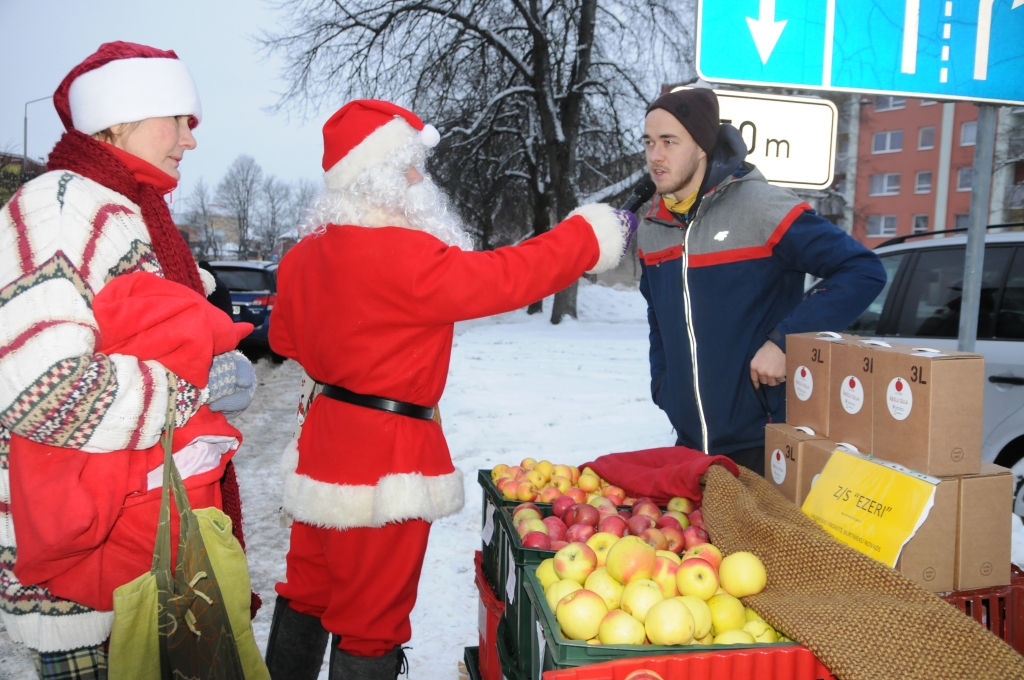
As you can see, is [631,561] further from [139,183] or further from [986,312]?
[986,312]

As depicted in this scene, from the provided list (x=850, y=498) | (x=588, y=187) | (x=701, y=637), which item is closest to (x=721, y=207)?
(x=850, y=498)

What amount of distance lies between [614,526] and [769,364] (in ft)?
2.67

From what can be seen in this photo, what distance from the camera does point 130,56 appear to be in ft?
6.44

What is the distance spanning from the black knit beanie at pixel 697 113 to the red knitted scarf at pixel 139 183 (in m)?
1.89

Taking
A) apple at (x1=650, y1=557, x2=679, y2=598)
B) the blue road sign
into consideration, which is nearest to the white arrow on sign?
the blue road sign

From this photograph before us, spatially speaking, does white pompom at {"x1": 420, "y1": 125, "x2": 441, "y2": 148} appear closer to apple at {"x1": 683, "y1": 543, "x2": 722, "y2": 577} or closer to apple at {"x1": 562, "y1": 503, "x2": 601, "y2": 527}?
apple at {"x1": 562, "y1": 503, "x2": 601, "y2": 527}

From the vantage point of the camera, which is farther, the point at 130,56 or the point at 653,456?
the point at 653,456

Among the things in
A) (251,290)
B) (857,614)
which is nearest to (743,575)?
(857,614)

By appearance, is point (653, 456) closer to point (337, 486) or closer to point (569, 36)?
point (337, 486)

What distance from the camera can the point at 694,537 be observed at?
2205 mm

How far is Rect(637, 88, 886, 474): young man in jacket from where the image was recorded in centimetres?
256

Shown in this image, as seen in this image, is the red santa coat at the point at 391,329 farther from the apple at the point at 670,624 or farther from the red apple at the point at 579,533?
the apple at the point at 670,624

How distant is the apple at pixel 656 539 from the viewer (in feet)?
7.11

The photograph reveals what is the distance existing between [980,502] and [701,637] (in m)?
0.80
